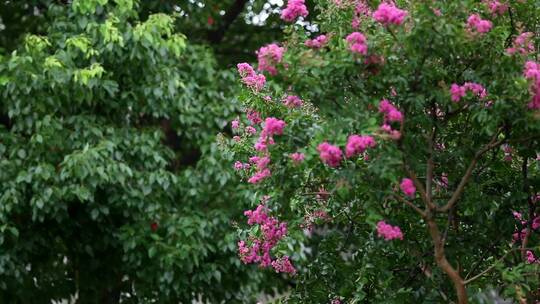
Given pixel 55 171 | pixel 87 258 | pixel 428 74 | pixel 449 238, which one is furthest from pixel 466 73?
pixel 87 258

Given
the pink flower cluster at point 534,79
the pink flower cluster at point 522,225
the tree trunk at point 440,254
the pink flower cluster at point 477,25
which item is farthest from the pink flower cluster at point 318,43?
the pink flower cluster at point 522,225

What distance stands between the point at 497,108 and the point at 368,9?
2.91 feet

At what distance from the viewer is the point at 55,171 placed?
7.89 metres

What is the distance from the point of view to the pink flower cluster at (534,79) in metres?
4.41

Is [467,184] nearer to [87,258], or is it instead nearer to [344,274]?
[344,274]

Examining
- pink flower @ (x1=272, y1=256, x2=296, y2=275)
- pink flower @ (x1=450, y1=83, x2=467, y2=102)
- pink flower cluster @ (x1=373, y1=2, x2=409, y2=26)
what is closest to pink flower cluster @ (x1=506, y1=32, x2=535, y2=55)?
pink flower @ (x1=450, y1=83, x2=467, y2=102)

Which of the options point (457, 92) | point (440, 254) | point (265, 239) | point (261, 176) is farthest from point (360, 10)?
point (265, 239)

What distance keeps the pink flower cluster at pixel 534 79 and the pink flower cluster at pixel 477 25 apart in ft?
0.77

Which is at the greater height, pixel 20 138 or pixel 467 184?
pixel 20 138

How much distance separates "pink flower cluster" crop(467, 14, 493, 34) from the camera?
14.6 feet

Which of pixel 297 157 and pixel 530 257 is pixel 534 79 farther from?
pixel 530 257

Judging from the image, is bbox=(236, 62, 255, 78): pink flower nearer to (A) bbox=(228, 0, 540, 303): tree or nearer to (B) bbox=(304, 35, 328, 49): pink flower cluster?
(A) bbox=(228, 0, 540, 303): tree

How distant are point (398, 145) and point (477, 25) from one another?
2.16 feet

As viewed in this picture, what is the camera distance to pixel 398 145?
15.6 feet
